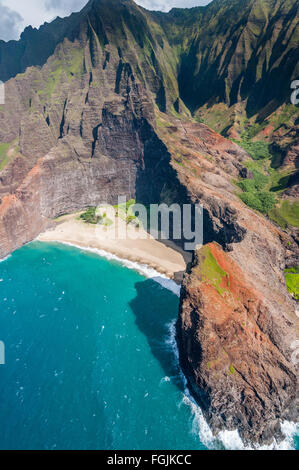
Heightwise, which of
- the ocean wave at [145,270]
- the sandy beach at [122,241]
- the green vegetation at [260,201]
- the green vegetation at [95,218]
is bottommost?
the ocean wave at [145,270]


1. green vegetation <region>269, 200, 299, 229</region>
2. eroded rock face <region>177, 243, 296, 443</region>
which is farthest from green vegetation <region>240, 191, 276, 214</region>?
eroded rock face <region>177, 243, 296, 443</region>

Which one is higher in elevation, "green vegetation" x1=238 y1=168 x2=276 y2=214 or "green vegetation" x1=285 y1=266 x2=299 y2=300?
"green vegetation" x1=238 y1=168 x2=276 y2=214

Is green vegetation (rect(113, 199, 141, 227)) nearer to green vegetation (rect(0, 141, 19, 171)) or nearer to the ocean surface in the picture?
the ocean surface

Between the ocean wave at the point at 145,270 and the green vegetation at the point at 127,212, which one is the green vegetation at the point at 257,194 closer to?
the ocean wave at the point at 145,270

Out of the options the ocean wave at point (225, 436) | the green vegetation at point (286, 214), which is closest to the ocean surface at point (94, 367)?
the ocean wave at point (225, 436)

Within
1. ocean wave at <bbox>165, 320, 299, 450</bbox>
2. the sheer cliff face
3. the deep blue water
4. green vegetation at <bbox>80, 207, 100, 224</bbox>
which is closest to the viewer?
ocean wave at <bbox>165, 320, 299, 450</bbox>

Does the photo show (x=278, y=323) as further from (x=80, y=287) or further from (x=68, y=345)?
(x=80, y=287)

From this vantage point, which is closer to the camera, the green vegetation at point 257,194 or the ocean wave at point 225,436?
the ocean wave at point 225,436
